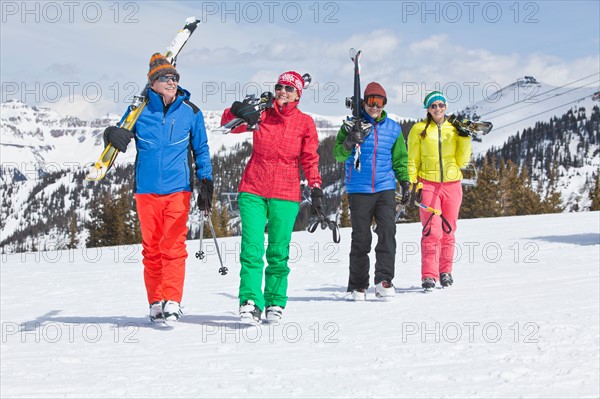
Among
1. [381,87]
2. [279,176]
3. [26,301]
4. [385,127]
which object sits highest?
[381,87]

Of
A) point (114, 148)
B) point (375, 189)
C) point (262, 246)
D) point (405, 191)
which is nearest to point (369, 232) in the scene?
A: point (375, 189)

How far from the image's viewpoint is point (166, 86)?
215 inches

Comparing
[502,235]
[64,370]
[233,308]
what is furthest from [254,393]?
[502,235]

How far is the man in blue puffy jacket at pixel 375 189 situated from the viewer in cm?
677

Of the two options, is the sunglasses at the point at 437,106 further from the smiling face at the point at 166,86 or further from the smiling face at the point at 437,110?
the smiling face at the point at 166,86

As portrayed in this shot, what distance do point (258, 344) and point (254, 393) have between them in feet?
3.97

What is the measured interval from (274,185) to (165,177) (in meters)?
0.97

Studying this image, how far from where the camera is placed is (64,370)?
13.8 feet

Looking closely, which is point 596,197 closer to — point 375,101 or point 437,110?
point 437,110

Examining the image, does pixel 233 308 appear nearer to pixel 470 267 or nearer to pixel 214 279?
pixel 214 279

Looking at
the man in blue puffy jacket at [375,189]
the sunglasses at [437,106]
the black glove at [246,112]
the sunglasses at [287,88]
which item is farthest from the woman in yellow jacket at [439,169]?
the black glove at [246,112]

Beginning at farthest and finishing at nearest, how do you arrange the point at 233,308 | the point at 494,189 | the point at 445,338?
the point at 494,189, the point at 233,308, the point at 445,338

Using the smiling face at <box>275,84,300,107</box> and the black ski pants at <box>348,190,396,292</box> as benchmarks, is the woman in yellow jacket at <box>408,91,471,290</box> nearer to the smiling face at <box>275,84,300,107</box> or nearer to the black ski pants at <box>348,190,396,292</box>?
the black ski pants at <box>348,190,396,292</box>

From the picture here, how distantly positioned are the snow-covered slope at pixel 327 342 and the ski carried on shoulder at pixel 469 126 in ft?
6.20
